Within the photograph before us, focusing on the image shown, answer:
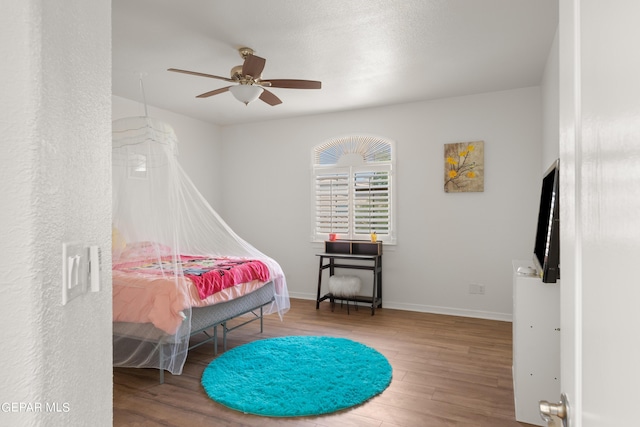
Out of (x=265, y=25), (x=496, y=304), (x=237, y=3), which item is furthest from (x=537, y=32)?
(x=496, y=304)

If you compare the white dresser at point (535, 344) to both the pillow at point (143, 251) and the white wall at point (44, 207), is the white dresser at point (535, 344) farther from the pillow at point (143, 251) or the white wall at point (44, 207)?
the pillow at point (143, 251)

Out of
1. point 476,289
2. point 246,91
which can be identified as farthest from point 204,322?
point 476,289

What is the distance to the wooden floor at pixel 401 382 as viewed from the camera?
2590 mm

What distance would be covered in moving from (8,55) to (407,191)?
16.0ft

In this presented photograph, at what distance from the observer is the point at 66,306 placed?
33.9 inches

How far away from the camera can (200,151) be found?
614 centimetres

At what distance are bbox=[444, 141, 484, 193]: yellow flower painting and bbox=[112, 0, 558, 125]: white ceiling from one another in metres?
0.68

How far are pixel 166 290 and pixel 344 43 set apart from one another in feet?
8.30

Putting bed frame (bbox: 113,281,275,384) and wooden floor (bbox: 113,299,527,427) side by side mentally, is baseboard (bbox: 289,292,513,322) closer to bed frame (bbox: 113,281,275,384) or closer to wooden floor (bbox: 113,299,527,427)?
wooden floor (bbox: 113,299,527,427)

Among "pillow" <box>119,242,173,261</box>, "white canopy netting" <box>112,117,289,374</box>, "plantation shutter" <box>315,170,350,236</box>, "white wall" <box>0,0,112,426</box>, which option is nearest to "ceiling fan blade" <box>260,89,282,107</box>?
"white canopy netting" <box>112,117,289,374</box>

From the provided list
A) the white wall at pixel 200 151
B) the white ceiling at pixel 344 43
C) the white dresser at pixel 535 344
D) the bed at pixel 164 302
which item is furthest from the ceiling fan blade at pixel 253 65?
the white wall at pixel 200 151

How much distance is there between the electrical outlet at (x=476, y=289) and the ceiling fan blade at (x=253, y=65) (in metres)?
3.65

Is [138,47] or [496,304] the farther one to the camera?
[496,304]

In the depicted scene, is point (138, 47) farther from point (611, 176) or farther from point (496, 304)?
point (496, 304)
